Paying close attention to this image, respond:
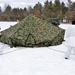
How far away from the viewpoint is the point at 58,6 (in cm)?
3456

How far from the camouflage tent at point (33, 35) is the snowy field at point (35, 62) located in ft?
1.64

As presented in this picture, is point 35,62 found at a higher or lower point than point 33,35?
lower

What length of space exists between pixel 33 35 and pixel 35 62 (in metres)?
2.14

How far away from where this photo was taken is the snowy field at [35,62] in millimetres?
4281

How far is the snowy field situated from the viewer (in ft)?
14.0

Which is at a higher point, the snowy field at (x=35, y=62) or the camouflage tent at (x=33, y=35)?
the camouflage tent at (x=33, y=35)

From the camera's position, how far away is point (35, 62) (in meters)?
5.00

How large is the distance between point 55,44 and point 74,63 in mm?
2480

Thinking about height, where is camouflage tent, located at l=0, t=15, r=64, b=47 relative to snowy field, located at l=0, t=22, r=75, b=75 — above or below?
above

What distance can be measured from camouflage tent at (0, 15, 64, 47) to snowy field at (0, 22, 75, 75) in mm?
500

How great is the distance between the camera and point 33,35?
7.01 metres

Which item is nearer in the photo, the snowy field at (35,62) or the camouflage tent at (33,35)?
the snowy field at (35,62)

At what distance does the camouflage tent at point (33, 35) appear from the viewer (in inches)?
272

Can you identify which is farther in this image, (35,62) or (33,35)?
(33,35)
